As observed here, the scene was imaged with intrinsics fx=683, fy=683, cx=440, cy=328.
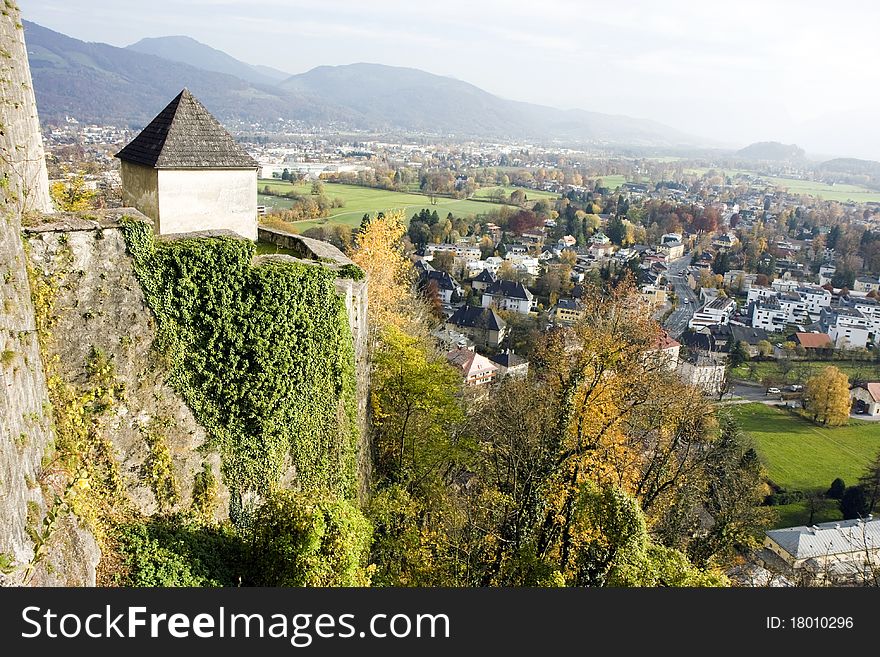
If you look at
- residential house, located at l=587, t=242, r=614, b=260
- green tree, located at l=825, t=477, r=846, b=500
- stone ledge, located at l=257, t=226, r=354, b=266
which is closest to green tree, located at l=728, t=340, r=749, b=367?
green tree, located at l=825, t=477, r=846, b=500

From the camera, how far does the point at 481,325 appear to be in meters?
66.1

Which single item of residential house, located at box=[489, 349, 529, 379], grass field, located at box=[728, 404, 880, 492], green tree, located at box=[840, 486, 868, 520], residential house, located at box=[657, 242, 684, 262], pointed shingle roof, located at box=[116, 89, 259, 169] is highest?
pointed shingle roof, located at box=[116, 89, 259, 169]

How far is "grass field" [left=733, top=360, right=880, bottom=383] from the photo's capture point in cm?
6538

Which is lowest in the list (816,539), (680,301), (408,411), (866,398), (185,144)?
(866,398)

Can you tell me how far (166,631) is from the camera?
7098 mm

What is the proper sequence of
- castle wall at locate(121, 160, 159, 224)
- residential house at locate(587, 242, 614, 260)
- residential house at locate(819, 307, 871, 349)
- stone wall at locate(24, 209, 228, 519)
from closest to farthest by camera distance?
1. stone wall at locate(24, 209, 228, 519)
2. castle wall at locate(121, 160, 159, 224)
3. residential house at locate(819, 307, 871, 349)
4. residential house at locate(587, 242, 614, 260)

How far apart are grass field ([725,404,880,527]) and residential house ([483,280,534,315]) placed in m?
26.9

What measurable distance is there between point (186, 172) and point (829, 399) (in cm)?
5659

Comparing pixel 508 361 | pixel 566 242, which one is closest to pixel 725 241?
pixel 566 242

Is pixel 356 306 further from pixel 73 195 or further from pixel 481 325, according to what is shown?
pixel 481 325

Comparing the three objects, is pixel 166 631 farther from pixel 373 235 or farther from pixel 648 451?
pixel 373 235

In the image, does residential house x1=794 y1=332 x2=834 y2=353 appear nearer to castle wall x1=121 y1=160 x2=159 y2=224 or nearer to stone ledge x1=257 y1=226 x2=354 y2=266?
stone ledge x1=257 y1=226 x2=354 y2=266

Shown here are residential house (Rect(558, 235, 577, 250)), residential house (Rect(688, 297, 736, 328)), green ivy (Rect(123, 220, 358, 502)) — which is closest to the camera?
green ivy (Rect(123, 220, 358, 502))

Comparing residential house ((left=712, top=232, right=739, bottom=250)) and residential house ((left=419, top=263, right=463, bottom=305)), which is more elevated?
residential house ((left=712, top=232, right=739, bottom=250))
